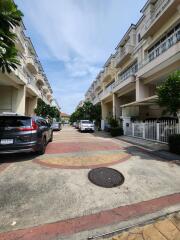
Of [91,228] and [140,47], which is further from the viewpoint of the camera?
[140,47]

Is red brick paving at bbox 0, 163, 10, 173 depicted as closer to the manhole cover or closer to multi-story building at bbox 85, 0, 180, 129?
the manhole cover

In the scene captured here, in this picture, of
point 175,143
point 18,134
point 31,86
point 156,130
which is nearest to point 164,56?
point 156,130

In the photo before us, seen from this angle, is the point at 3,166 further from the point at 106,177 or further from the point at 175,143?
the point at 175,143

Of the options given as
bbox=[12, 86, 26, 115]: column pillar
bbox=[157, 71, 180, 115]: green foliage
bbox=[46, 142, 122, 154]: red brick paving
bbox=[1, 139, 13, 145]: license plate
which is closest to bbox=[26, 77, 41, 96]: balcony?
bbox=[12, 86, 26, 115]: column pillar

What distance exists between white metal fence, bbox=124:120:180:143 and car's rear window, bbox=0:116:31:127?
722cm

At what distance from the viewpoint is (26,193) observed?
3344 millimetres

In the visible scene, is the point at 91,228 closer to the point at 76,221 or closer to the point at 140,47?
the point at 76,221

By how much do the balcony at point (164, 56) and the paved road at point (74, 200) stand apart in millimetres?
8744

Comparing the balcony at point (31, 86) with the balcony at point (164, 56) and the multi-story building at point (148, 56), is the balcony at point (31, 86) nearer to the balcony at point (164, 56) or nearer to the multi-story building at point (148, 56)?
the multi-story building at point (148, 56)

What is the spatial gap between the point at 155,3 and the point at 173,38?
5.78m

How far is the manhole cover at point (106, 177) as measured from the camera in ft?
12.7

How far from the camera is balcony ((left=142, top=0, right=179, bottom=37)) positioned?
1128 centimetres

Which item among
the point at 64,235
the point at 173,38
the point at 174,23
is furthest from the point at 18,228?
the point at 174,23

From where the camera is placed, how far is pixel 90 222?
8.08ft
